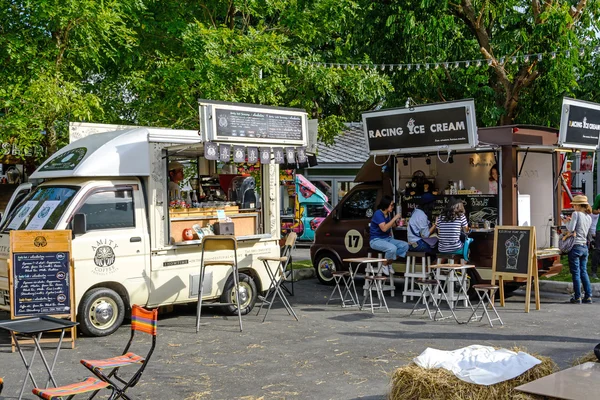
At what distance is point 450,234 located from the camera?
11711 millimetres

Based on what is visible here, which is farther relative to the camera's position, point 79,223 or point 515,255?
point 515,255

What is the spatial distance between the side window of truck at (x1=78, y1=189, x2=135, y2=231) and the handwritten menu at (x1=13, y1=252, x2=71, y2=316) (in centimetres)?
73

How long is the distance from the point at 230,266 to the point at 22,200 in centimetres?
308

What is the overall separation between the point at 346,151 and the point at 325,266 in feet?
48.5

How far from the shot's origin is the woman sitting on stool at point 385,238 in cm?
1222

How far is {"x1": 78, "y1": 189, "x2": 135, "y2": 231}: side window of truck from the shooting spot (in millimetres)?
9406

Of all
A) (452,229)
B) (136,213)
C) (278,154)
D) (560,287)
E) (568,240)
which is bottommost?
(560,287)

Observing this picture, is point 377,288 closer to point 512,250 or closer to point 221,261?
point 512,250

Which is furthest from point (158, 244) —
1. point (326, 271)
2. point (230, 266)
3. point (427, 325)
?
point (326, 271)

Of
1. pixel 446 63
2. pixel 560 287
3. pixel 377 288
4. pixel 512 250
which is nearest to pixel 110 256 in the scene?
pixel 377 288

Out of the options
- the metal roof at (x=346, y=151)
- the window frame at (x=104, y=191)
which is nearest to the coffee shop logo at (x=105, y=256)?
the window frame at (x=104, y=191)

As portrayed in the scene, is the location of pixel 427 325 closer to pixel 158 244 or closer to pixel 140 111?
pixel 158 244

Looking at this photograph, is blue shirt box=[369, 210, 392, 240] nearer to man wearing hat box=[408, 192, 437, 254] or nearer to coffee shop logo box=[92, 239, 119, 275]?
man wearing hat box=[408, 192, 437, 254]

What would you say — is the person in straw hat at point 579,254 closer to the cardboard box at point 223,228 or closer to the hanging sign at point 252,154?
the hanging sign at point 252,154
